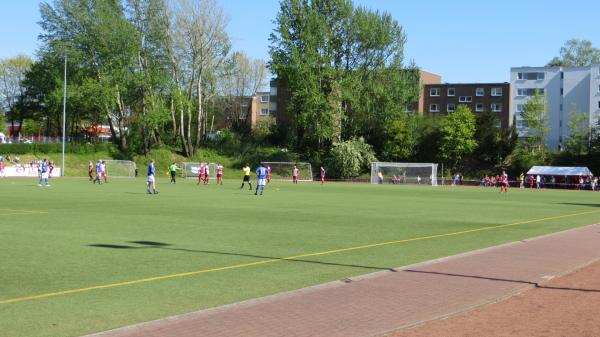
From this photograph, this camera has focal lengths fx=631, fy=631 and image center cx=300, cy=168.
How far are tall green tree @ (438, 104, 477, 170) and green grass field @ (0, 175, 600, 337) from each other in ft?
171

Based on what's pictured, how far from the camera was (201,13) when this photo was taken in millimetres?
72250

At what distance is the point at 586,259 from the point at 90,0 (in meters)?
69.5

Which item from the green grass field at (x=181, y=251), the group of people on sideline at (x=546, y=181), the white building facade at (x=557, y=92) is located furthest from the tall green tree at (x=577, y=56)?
the green grass field at (x=181, y=251)

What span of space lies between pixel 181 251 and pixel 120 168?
2307 inches

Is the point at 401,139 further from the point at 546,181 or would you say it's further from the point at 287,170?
the point at 546,181

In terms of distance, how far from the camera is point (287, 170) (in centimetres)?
7638

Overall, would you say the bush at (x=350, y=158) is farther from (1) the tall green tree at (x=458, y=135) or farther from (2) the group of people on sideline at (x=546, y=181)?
(2) the group of people on sideline at (x=546, y=181)

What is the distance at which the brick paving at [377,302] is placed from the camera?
6.74 metres

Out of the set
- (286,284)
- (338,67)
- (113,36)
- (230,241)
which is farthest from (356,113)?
(286,284)

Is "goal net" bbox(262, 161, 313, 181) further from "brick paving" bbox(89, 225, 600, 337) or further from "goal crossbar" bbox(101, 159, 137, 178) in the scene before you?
"brick paving" bbox(89, 225, 600, 337)

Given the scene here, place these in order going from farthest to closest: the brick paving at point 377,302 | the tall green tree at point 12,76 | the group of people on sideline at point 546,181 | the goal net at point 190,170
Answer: the tall green tree at point 12,76
the goal net at point 190,170
the group of people on sideline at point 546,181
the brick paving at point 377,302

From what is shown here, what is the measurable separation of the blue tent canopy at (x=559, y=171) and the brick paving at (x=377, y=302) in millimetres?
62058

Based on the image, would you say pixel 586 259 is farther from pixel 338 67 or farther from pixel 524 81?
pixel 524 81

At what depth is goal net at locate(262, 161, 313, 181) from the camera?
247 feet
